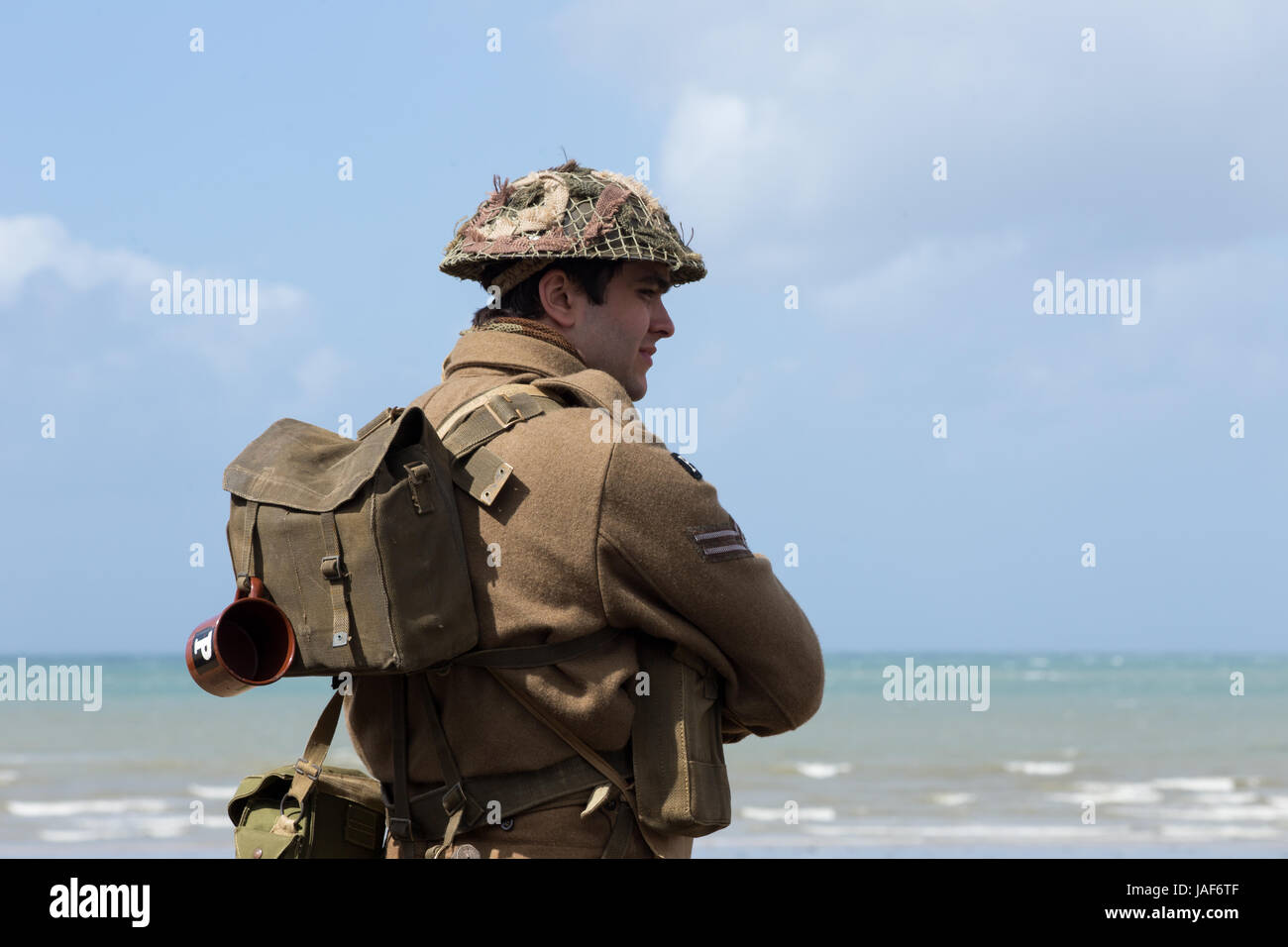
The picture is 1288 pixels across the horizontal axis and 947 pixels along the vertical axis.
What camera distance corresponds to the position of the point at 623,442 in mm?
2857

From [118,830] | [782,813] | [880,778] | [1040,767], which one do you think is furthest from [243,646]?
[1040,767]

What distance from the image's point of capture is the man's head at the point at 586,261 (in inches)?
129

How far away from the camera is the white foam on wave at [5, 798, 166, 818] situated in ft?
46.7

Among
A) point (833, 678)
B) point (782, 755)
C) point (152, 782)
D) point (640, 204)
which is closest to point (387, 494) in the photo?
point (640, 204)

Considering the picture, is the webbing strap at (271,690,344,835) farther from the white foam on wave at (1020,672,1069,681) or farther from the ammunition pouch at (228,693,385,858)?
the white foam on wave at (1020,672,1069,681)

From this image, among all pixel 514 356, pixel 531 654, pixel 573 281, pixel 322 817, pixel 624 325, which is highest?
pixel 573 281

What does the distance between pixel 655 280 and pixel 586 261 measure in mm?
208

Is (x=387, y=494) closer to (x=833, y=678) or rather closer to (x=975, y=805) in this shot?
(x=975, y=805)

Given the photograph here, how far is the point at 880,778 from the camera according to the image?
17016 millimetres

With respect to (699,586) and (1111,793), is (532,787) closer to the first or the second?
(699,586)

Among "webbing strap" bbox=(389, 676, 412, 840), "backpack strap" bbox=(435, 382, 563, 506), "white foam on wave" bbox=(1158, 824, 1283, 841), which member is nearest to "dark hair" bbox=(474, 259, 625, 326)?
"backpack strap" bbox=(435, 382, 563, 506)

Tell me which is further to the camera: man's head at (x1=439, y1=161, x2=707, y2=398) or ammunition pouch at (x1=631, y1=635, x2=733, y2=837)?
man's head at (x1=439, y1=161, x2=707, y2=398)

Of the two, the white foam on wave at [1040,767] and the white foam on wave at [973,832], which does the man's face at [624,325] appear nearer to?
the white foam on wave at [973,832]

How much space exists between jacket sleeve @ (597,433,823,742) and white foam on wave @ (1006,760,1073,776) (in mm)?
15579
